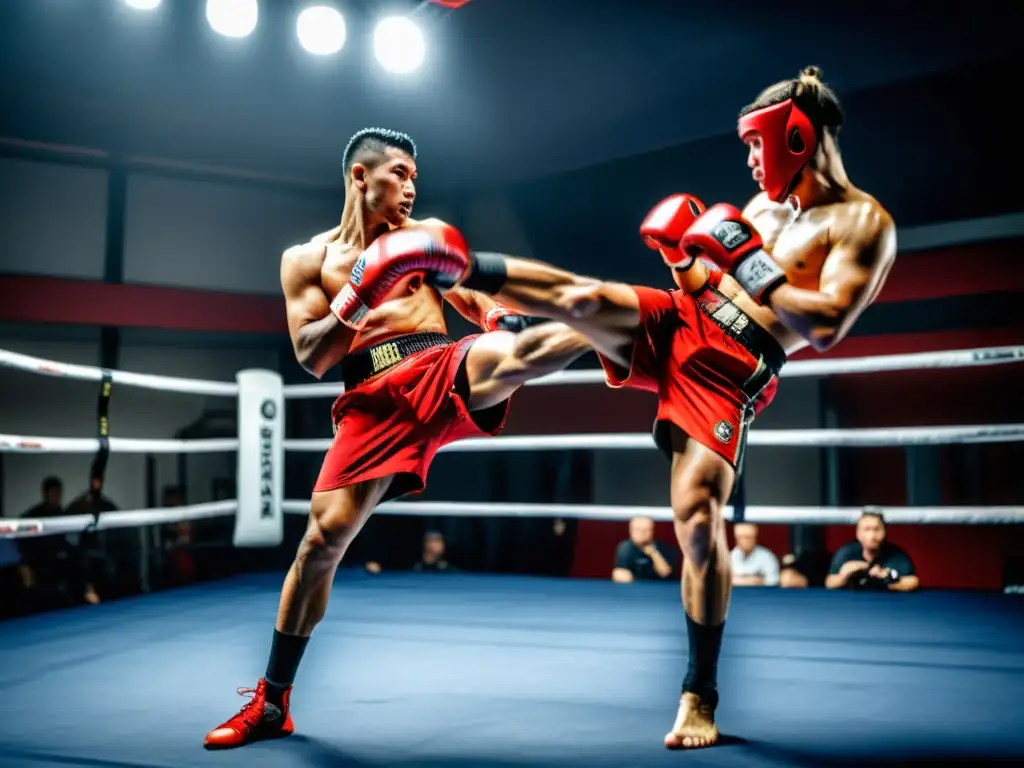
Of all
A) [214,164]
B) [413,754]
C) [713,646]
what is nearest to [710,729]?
[713,646]

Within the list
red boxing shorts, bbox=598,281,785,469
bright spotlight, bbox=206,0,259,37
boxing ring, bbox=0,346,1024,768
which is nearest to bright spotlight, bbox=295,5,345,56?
bright spotlight, bbox=206,0,259,37

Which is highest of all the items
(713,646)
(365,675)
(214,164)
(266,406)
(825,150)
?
(214,164)

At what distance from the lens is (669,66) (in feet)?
15.6

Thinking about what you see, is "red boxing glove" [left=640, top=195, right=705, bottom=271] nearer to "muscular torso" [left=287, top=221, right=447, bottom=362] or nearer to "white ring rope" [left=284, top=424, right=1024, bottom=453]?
"muscular torso" [left=287, top=221, right=447, bottom=362]

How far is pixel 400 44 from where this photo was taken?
4391 mm

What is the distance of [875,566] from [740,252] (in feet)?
7.13

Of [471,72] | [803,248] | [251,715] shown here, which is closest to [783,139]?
[803,248]

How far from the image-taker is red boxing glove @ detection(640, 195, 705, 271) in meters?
1.80

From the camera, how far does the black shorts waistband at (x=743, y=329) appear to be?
1.81m

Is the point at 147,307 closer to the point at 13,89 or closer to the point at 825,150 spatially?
the point at 13,89

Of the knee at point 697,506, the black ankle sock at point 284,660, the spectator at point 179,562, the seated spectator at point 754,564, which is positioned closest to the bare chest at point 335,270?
the black ankle sock at point 284,660

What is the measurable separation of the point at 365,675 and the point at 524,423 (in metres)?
4.41

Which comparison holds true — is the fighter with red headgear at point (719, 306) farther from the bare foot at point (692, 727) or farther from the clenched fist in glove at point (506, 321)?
the clenched fist in glove at point (506, 321)

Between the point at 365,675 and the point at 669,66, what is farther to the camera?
the point at 669,66
